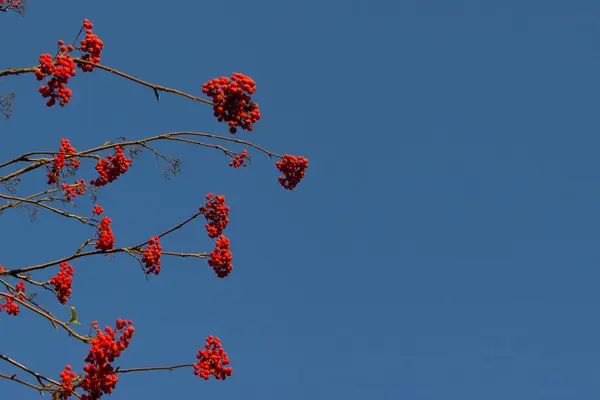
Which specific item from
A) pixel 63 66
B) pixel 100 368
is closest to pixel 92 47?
pixel 63 66

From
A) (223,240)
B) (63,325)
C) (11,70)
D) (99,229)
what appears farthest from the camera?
(223,240)

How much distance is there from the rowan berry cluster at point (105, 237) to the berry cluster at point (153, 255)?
0.42 metres

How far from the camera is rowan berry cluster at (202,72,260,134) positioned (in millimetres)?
7383

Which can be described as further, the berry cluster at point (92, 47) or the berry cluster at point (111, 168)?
the berry cluster at point (111, 168)

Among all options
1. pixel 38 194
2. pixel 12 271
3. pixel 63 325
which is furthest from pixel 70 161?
pixel 63 325

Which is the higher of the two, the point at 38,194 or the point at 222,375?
the point at 38,194

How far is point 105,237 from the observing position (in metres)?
9.26

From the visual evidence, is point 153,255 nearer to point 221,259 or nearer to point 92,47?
point 221,259

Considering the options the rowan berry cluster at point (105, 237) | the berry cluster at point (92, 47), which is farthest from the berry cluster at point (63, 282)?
the berry cluster at point (92, 47)

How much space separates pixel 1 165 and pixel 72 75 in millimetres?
1786

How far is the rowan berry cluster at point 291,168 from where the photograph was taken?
31.2 ft

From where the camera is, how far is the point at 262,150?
8336mm

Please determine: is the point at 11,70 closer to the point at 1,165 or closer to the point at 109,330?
the point at 1,165

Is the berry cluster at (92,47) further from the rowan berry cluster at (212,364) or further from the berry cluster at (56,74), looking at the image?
the rowan berry cluster at (212,364)
